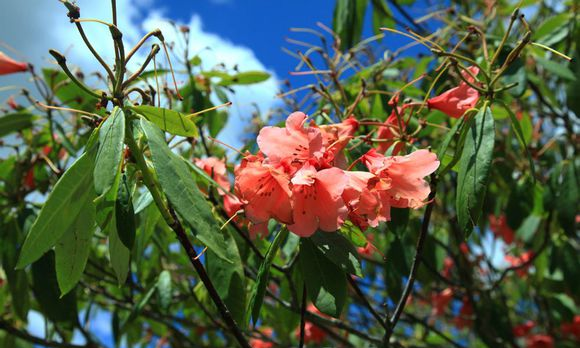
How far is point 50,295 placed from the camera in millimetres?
1906

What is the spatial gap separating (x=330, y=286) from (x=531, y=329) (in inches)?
132

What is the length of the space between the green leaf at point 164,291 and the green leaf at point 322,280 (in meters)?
1.01

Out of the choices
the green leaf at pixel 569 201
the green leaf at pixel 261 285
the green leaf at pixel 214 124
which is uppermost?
the green leaf at pixel 569 201

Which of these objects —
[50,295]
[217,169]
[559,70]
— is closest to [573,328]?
[559,70]

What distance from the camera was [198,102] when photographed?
2389 millimetres

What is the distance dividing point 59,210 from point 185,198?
211 millimetres

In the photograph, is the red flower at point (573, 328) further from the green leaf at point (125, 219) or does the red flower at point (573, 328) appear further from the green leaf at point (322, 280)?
the green leaf at point (125, 219)

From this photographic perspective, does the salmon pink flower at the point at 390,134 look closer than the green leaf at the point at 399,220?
Yes

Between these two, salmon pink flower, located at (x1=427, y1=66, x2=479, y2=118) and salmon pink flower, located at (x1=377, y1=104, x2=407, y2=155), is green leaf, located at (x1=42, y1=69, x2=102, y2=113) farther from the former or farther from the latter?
salmon pink flower, located at (x1=427, y1=66, x2=479, y2=118)

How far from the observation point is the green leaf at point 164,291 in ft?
7.08

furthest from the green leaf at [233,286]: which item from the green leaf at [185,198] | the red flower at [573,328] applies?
the red flower at [573,328]

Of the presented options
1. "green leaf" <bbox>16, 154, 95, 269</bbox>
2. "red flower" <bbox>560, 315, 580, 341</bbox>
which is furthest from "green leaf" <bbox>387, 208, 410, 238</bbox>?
"red flower" <bbox>560, 315, 580, 341</bbox>

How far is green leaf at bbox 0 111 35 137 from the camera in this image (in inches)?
85.4

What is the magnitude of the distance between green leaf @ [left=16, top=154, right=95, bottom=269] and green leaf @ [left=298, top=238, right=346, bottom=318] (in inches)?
18.0
